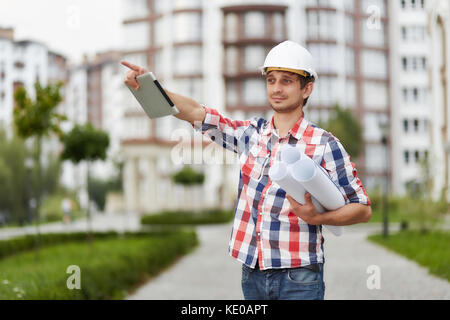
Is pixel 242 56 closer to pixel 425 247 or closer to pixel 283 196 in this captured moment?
pixel 425 247

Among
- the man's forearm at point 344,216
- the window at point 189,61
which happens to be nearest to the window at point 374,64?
the window at point 189,61

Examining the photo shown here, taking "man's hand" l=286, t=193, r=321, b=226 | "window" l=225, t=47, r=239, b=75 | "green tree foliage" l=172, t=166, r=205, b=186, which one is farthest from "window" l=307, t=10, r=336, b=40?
"man's hand" l=286, t=193, r=321, b=226

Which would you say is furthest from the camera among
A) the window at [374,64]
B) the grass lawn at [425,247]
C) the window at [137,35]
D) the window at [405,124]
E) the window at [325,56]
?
the window at [405,124]

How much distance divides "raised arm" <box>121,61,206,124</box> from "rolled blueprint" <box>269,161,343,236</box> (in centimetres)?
71

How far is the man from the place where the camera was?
274cm

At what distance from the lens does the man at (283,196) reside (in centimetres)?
274

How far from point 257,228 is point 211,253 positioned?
12.7 meters

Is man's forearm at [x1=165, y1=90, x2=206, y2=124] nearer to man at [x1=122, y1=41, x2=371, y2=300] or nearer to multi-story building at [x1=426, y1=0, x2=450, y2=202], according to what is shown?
man at [x1=122, y1=41, x2=371, y2=300]

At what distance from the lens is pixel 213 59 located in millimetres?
54375

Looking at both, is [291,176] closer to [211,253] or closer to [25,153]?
[211,253]

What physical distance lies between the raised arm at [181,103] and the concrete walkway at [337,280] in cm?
503

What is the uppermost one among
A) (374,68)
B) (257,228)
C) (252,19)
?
(252,19)

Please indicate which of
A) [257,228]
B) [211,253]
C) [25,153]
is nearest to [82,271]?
[257,228]

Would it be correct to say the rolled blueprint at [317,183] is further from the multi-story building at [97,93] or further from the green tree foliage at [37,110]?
the multi-story building at [97,93]
